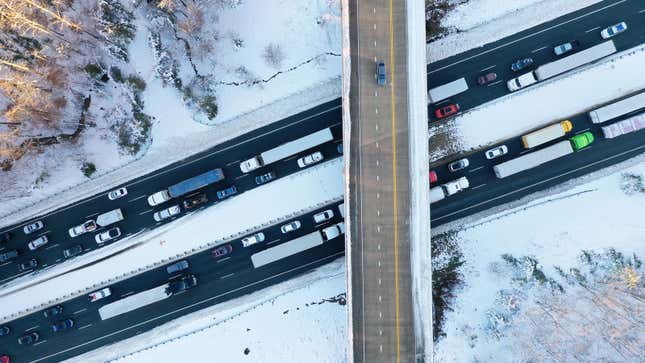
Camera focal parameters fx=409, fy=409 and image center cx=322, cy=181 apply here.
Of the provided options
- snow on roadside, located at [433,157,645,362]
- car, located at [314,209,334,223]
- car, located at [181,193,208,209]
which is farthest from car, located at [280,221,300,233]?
snow on roadside, located at [433,157,645,362]

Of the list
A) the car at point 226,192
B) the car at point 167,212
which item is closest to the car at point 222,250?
the car at point 226,192

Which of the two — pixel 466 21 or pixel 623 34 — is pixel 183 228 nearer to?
pixel 466 21

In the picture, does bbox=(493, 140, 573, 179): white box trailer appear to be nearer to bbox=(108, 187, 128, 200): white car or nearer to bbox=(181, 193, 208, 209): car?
bbox=(181, 193, 208, 209): car

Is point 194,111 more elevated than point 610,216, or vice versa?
point 194,111

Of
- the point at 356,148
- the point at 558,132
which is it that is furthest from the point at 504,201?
the point at 356,148

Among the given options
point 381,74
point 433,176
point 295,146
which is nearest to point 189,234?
point 295,146
